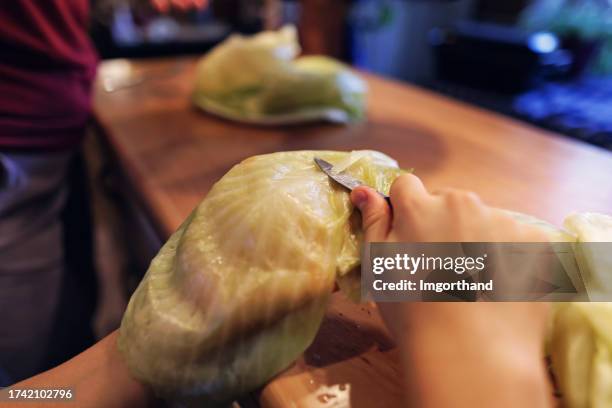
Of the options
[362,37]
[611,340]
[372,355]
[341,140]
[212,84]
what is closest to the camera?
[611,340]

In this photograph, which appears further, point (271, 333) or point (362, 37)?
point (362, 37)

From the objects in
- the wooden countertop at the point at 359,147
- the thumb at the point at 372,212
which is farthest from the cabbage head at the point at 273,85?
the thumb at the point at 372,212

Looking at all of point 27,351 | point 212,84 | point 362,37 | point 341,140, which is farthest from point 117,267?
point 362,37

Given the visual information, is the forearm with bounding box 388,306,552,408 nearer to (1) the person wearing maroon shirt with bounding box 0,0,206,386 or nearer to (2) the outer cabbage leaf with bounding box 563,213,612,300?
(2) the outer cabbage leaf with bounding box 563,213,612,300

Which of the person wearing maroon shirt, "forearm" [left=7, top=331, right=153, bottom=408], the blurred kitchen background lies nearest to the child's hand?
"forearm" [left=7, top=331, right=153, bottom=408]

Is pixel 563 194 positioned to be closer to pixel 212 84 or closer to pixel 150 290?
pixel 150 290

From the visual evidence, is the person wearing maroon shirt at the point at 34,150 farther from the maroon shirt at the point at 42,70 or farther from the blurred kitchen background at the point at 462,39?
the blurred kitchen background at the point at 462,39
